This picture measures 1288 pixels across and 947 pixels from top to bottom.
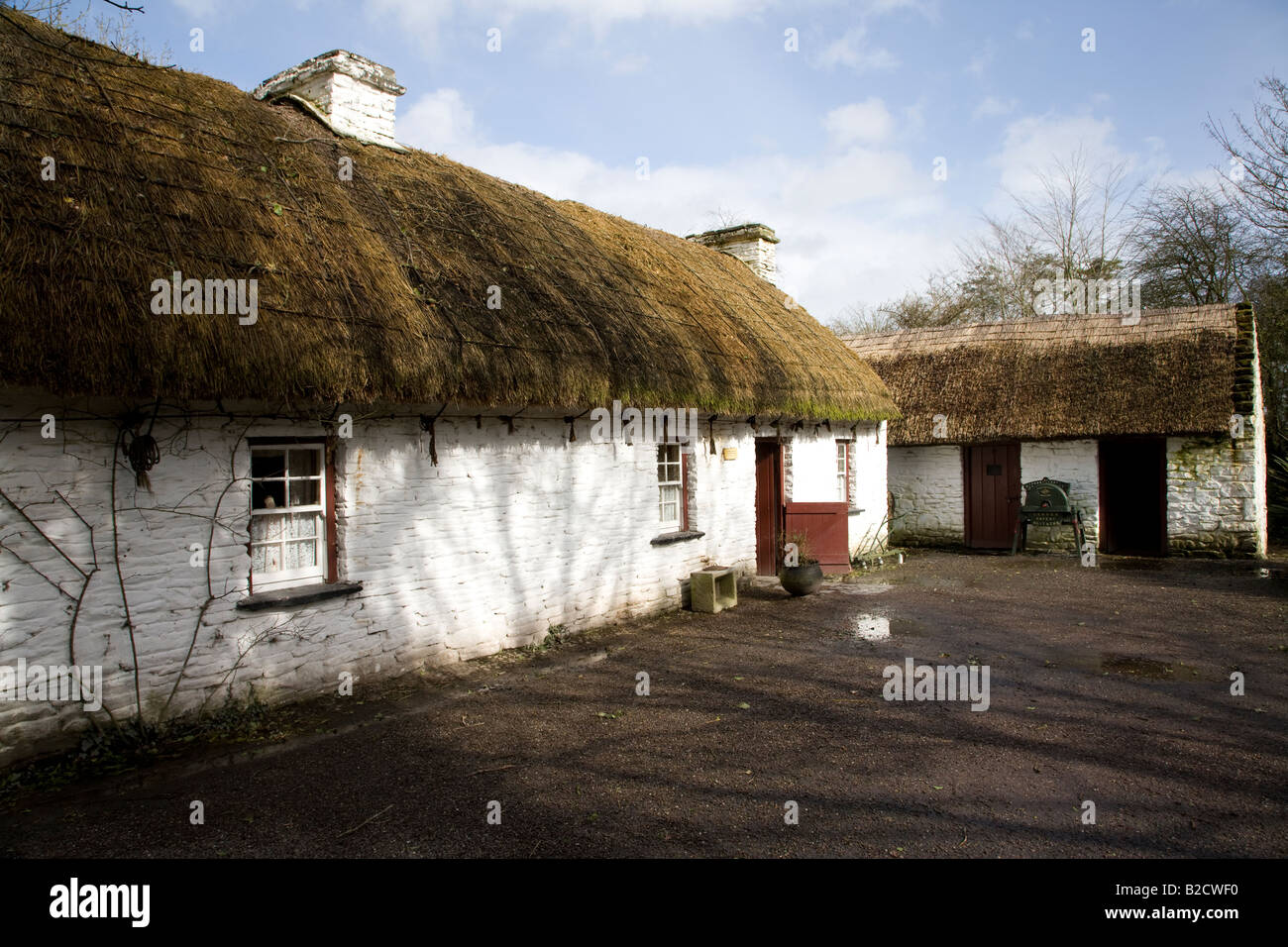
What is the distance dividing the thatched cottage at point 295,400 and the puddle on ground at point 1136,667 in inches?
195

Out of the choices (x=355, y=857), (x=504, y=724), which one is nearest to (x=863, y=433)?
(x=504, y=724)

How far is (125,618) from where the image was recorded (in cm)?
546

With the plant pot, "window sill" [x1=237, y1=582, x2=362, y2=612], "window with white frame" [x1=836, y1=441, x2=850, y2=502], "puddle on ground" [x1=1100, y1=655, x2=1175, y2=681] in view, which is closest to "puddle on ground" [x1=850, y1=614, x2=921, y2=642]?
the plant pot

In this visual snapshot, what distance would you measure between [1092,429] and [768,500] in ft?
22.2

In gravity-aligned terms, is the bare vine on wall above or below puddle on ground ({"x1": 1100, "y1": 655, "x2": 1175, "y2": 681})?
above

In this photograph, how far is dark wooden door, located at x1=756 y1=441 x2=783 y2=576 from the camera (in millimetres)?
12914

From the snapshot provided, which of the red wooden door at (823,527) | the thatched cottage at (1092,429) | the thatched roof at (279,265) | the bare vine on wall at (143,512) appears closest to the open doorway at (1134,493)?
the thatched cottage at (1092,429)

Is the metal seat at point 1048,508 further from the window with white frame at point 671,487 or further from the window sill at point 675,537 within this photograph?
the window with white frame at point 671,487

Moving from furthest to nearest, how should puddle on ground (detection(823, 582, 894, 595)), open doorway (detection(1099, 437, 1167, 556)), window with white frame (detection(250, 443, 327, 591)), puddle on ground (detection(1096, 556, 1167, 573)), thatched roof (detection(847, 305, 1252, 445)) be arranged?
open doorway (detection(1099, 437, 1167, 556)), thatched roof (detection(847, 305, 1252, 445)), puddle on ground (detection(1096, 556, 1167, 573)), puddle on ground (detection(823, 582, 894, 595)), window with white frame (detection(250, 443, 327, 591))

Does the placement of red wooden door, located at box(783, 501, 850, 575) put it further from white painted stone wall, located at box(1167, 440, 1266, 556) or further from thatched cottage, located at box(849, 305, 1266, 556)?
white painted stone wall, located at box(1167, 440, 1266, 556)

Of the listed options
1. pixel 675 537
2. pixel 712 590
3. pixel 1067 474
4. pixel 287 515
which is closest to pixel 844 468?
pixel 1067 474

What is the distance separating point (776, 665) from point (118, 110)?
743cm

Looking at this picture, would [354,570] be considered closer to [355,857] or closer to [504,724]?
[504,724]

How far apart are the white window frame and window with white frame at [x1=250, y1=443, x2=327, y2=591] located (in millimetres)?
4821
